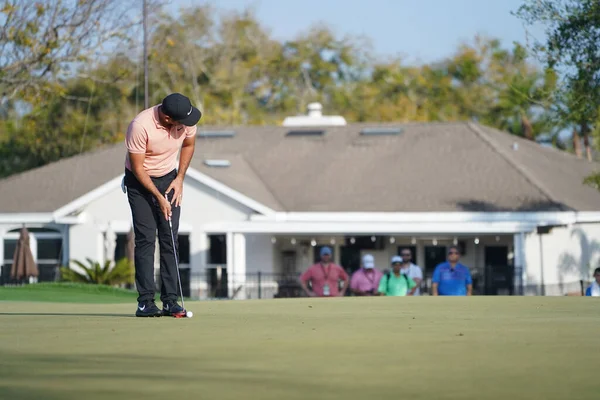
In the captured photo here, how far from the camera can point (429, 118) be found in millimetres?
64688

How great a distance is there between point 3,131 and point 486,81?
24236 millimetres

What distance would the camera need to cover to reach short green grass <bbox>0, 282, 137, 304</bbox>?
12.9 meters

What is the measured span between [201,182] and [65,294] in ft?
64.2

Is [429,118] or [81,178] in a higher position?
[429,118]

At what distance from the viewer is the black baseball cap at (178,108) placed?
831cm

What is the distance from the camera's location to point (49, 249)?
36469 millimetres

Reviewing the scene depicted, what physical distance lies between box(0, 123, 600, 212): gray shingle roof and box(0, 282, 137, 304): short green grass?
55.8ft

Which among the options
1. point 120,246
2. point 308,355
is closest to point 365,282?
point 308,355

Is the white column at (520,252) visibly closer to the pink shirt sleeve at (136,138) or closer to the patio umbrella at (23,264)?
the patio umbrella at (23,264)

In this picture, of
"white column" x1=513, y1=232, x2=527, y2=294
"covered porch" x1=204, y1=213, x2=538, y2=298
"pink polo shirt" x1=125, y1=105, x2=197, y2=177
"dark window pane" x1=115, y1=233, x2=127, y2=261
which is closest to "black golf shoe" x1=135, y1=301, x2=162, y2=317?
"pink polo shirt" x1=125, y1=105, x2=197, y2=177

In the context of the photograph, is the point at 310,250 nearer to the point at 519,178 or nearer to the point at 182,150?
the point at 519,178

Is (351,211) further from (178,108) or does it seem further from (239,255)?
(178,108)

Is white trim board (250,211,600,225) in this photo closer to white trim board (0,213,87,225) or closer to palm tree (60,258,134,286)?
palm tree (60,258,134,286)

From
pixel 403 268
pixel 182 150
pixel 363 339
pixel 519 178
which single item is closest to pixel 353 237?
pixel 519 178
